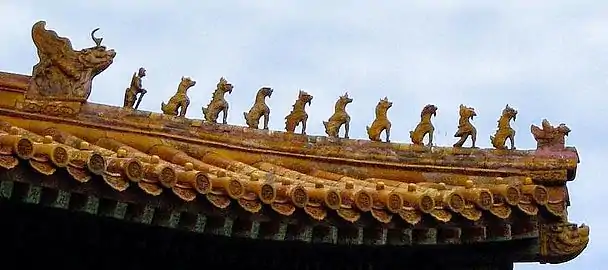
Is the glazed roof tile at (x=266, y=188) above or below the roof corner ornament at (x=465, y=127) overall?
below

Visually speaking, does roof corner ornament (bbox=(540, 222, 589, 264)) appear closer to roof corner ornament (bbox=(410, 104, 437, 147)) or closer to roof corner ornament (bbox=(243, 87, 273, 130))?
roof corner ornament (bbox=(410, 104, 437, 147))

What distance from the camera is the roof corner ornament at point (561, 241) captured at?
28.8 ft

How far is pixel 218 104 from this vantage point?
33.4 feet

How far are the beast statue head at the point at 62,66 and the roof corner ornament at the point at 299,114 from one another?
164cm

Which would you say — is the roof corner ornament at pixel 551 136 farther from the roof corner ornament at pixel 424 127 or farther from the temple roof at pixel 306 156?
the roof corner ornament at pixel 424 127

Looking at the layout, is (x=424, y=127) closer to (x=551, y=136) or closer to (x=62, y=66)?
(x=551, y=136)

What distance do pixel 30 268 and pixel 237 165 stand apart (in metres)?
1.93

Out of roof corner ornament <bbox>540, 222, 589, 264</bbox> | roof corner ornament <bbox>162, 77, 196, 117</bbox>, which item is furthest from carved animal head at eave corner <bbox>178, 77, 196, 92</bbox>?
roof corner ornament <bbox>540, 222, 589, 264</bbox>

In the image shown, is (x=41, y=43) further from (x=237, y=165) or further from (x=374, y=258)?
(x=374, y=258)

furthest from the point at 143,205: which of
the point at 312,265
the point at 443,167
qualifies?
the point at 443,167

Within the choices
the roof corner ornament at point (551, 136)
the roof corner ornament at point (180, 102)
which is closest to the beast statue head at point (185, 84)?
the roof corner ornament at point (180, 102)

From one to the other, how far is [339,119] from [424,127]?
75 centimetres

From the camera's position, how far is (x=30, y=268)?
822cm

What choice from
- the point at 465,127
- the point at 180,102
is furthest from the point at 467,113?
the point at 180,102
